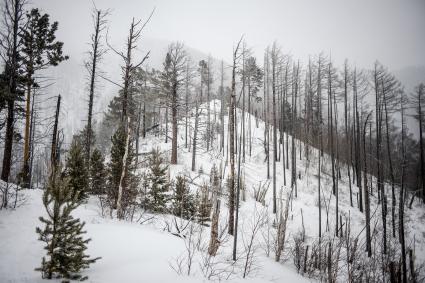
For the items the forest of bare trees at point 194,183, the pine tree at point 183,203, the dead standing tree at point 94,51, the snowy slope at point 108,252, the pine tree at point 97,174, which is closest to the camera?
the snowy slope at point 108,252

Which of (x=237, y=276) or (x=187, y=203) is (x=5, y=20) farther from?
(x=237, y=276)

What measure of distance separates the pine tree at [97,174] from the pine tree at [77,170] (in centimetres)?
168

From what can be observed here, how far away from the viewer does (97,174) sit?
13078mm

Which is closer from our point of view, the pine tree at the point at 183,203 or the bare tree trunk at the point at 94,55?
the pine tree at the point at 183,203

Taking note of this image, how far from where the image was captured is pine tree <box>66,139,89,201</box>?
10.9 m

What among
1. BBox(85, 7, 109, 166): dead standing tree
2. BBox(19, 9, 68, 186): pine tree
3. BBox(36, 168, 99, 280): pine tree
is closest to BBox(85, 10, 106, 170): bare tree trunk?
BBox(85, 7, 109, 166): dead standing tree

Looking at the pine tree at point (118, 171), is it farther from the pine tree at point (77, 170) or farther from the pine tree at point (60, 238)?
the pine tree at point (60, 238)

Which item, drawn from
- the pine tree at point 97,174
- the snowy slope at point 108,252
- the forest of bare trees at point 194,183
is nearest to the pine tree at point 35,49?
the forest of bare trees at point 194,183

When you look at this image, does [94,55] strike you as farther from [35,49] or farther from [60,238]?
[60,238]

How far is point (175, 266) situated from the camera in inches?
228

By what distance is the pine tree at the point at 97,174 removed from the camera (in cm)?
1291

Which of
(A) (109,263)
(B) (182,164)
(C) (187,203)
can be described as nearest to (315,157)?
(B) (182,164)

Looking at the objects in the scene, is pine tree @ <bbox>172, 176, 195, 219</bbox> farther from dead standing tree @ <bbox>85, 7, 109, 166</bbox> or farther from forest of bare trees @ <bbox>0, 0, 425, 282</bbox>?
dead standing tree @ <bbox>85, 7, 109, 166</bbox>

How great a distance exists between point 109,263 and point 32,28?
16055 millimetres
